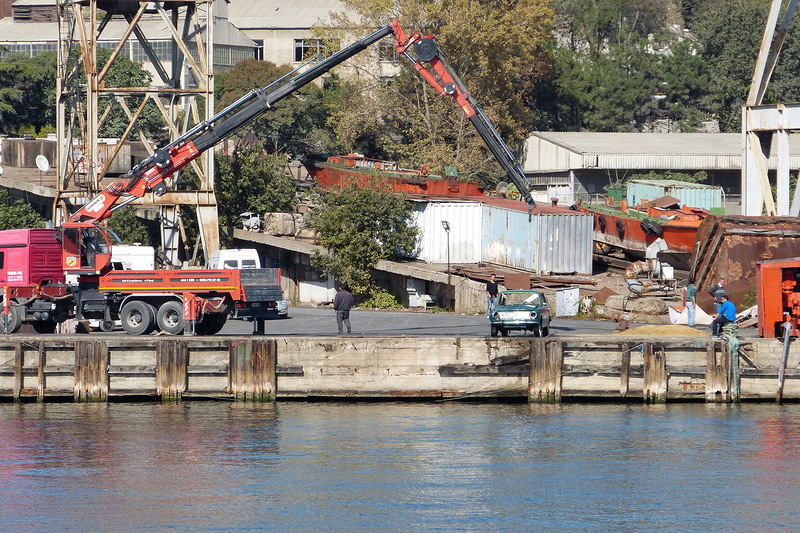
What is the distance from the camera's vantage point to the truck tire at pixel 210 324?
32.0 metres

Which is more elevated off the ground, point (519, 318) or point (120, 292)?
point (120, 292)

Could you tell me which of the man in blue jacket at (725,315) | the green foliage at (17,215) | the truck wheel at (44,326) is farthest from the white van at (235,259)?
the green foliage at (17,215)

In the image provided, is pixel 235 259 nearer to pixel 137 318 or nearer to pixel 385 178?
pixel 137 318

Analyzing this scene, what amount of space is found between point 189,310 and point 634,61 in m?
56.4

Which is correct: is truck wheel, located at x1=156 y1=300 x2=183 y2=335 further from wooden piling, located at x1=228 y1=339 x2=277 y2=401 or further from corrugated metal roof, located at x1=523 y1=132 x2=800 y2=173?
corrugated metal roof, located at x1=523 y1=132 x2=800 y2=173

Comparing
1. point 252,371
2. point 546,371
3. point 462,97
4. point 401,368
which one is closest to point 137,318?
point 252,371

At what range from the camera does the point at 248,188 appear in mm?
51969

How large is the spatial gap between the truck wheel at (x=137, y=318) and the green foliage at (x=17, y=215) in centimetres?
2625

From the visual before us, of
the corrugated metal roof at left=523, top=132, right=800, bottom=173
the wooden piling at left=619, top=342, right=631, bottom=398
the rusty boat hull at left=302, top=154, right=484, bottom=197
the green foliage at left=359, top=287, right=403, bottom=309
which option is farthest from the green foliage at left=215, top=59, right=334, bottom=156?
the wooden piling at left=619, top=342, right=631, bottom=398

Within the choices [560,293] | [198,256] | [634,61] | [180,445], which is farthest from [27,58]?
[180,445]

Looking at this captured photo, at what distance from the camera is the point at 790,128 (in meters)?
37.4

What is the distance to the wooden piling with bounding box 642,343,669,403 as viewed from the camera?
27.6 meters

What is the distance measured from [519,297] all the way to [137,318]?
1063 centimetres

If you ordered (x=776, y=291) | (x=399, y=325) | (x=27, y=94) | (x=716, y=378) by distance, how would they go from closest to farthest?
(x=716, y=378)
(x=776, y=291)
(x=399, y=325)
(x=27, y=94)
